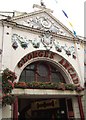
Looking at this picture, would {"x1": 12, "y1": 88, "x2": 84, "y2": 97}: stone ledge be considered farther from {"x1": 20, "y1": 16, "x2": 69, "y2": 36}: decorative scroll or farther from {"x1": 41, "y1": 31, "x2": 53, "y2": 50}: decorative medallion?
{"x1": 20, "y1": 16, "x2": 69, "y2": 36}: decorative scroll

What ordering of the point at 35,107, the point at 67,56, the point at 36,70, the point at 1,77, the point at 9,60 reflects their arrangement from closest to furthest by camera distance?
the point at 1,77 < the point at 9,60 < the point at 36,70 < the point at 67,56 < the point at 35,107

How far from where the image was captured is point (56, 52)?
14.1 meters

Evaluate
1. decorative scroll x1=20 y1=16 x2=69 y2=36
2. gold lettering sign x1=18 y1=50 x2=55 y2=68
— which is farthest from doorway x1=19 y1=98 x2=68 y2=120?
decorative scroll x1=20 y1=16 x2=69 y2=36

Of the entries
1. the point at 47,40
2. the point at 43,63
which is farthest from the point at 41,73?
the point at 47,40

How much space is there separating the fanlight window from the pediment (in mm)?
2792

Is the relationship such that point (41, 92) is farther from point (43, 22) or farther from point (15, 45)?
point (43, 22)

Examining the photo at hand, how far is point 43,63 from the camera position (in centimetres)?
1416

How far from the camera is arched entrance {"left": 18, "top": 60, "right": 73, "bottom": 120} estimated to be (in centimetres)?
1328

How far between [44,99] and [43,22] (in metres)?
6.03

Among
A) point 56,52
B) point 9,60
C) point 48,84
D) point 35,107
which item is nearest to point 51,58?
point 56,52

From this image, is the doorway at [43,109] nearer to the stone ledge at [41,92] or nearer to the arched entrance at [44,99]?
the arched entrance at [44,99]

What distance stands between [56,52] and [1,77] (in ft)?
17.7

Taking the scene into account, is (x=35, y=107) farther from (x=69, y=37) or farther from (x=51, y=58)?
(x=69, y=37)

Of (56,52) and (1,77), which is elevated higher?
(56,52)
